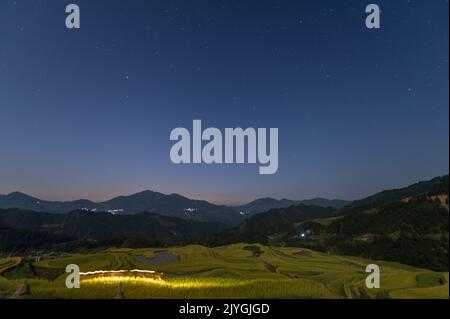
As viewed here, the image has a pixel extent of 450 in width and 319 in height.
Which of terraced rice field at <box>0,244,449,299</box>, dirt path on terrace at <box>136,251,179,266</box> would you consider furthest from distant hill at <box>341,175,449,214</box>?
dirt path on terrace at <box>136,251,179,266</box>

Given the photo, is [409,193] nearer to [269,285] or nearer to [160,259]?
[160,259]

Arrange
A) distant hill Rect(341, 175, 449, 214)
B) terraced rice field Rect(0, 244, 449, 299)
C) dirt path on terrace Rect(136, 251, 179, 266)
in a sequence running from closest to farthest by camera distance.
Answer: terraced rice field Rect(0, 244, 449, 299) → dirt path on terrace Rect(136, 251, 179, 266) → distant hill Rect(341, 175, 449, 214)

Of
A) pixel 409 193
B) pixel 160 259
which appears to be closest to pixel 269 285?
pixel 160 259

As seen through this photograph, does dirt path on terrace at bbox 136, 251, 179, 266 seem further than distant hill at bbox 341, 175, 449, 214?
No

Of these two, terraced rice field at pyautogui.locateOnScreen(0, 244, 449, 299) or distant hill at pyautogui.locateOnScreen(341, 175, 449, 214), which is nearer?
terraced rice field at pyautogui.locateOnScreen(0, 244, 449, 299)

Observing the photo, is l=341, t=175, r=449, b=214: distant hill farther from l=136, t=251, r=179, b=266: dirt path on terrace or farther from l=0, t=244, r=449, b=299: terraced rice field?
l=136, t=251, r=179, b=266: dirt path on terrace

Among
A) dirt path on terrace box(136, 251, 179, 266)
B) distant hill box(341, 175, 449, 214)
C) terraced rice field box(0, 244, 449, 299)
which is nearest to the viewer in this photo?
terraced rice field box(0, 244, 449, 299)

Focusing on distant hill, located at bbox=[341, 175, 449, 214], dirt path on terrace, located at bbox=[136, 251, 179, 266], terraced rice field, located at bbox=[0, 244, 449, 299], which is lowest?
dirt path on terrace, located at bbox=[136, 251, 179, 266]

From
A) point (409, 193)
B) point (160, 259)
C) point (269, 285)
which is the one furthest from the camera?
point (409, 193)

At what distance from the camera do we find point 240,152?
8.90 meters

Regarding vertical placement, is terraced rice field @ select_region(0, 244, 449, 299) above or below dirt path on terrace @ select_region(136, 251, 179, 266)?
above
